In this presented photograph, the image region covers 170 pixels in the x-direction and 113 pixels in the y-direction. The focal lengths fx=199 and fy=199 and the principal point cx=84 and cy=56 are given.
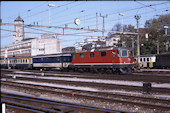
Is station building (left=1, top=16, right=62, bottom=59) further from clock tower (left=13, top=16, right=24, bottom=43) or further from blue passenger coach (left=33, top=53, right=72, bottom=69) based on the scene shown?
blue passenger coach (left=33, top=53, right=72, bottom=69)

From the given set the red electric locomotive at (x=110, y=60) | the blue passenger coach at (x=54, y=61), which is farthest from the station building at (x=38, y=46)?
the red electric locomotive at (x=110, y=60)

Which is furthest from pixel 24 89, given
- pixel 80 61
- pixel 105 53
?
pixel 80 61

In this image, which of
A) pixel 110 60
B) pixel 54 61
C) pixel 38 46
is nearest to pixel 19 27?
pixel 38 46

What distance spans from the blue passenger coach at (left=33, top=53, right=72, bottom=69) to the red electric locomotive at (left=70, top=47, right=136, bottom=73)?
614cm

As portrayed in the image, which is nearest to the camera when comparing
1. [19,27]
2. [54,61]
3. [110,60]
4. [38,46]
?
[110,60]

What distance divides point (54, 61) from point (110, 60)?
1547 cm

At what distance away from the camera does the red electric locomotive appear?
77.2 ft

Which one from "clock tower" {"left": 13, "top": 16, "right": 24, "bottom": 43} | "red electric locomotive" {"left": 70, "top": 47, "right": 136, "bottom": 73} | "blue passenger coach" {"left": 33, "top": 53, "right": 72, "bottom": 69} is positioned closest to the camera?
"clock tower" {"left": 13, "top": 16, "right": 24, "bottom": 43}

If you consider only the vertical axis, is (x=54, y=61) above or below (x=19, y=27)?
below

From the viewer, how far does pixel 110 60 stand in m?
24.0

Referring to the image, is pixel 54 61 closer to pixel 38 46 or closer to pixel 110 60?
pixel 110 60

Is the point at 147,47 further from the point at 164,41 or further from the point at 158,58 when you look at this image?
the point at 158,58

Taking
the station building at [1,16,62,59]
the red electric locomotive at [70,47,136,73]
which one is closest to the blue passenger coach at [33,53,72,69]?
the red electric locomotive at [70,47,136,73]

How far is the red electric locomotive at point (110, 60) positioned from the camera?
23.5 m
